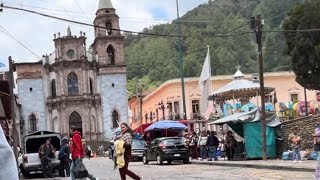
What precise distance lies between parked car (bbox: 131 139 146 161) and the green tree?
14045 millimetres

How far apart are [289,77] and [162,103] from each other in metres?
16.2

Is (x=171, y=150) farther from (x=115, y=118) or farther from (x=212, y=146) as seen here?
(x=115, y=118)

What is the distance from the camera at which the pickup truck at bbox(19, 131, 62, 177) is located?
2572cm

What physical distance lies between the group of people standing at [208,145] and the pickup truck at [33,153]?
333 inches

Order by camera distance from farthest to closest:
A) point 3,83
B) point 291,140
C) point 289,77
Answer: point 289,77 < point 291,140 < point 3,83

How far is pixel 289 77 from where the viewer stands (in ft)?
240

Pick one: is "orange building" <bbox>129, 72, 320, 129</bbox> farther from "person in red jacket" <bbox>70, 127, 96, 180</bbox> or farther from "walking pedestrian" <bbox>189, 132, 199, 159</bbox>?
"person in red jacket" <bbox>70, 127, 96, 180</bbox>

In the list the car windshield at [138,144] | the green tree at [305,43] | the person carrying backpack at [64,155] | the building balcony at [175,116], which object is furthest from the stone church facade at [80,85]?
the person carrying backpack at [64,155]

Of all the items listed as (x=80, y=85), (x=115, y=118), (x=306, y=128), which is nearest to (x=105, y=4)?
(x=80, y=85)

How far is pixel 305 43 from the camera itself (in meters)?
45.4

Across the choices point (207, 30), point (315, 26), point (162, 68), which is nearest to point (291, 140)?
point (315, 26)

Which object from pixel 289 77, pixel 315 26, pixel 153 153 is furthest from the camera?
pixel 289 77

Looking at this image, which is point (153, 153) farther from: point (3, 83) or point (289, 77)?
point (289, 77)

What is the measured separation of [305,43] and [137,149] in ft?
50.1
